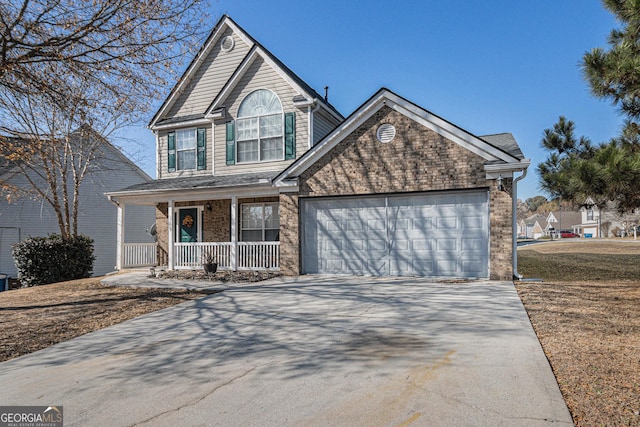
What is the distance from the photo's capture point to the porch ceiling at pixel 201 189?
1367cm

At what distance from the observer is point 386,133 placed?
11.9m

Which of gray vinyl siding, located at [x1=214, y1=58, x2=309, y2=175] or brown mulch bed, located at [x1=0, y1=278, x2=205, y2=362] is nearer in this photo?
brown mulch bed, located at [x1=0, y1=278, x2=205, y2=362]

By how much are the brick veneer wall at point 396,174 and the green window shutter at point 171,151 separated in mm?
6472

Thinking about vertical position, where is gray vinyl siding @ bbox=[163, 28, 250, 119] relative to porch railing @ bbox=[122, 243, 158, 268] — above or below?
above

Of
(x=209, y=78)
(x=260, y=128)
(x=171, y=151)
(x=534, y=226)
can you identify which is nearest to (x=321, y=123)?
(x=260, y=128)

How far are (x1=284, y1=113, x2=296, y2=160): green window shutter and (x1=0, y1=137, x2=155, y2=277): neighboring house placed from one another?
41.7 feet

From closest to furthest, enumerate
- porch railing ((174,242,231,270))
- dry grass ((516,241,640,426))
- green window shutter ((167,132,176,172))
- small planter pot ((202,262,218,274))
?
dry grass ((516,241,640,426))
small planter pot ((202,262,218,274))
porch railing ((174,242,231,270))
green window shutter ((167,132,176,172))

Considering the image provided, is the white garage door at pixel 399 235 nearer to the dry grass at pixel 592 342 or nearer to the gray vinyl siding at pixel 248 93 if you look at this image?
the dry grass at pixel 592 342

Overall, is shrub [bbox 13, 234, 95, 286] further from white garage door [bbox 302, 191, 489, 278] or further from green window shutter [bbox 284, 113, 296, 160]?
white garage door [bbox 302, 191, 489, 278]

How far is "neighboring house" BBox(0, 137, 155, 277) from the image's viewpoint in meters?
20.7

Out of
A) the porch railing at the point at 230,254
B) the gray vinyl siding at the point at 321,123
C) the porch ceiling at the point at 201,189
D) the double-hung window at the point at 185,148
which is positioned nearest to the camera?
the porch ceiling at the point at 201,189

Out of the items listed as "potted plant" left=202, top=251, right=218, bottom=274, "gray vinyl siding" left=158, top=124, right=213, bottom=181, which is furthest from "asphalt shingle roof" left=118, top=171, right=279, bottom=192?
"potted plant" left=202, top=251, right=218, bottom=274

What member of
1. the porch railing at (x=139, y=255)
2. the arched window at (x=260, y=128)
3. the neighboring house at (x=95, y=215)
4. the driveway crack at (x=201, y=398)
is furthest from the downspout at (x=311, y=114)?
the neighboring house at (x=95, y=215)

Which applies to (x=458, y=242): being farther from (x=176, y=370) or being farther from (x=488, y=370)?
(x=176, y=370)
